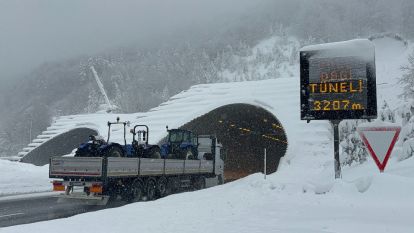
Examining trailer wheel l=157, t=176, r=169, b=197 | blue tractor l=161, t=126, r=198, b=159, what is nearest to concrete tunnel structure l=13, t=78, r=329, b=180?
blue tractor l=161, t=126, r=198, b=159

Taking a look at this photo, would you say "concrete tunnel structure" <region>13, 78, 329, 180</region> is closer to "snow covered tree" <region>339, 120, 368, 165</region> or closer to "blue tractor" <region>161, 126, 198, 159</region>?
"snow covered tree" <region>339, 120, 368, 165</region>

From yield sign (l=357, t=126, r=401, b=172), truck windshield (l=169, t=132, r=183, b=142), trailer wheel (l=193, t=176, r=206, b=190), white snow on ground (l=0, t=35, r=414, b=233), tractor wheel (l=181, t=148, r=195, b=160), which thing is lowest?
trailer wheel (l=193, t=176, r=206, b=190)

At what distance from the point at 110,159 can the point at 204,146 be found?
34.1ft

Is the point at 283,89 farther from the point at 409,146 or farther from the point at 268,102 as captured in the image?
the point at 409,146

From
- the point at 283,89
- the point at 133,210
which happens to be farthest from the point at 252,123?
the point at 133,210

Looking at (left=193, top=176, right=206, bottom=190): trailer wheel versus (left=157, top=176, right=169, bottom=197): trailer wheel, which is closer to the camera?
(left=157, top=176, right=169, bottom=197): trailer wheel

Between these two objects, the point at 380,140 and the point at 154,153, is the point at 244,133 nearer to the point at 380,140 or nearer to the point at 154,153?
the point at 154,153

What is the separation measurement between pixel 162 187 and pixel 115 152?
3.25 m

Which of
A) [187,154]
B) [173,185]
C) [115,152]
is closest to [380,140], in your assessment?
[115,152]

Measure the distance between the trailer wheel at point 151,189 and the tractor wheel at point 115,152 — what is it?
1.80 meters

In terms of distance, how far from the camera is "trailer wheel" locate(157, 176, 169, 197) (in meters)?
19.3

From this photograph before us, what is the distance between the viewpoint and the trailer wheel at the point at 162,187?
63.4ft

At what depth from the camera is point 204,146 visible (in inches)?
1013

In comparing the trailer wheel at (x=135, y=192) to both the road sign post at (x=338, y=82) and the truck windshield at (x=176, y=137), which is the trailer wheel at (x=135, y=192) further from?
the road sign post at (x=338, y=82)
